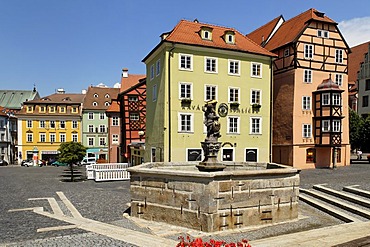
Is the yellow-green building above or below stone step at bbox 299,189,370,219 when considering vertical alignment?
above

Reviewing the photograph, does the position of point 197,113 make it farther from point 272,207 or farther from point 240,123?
point 272,207

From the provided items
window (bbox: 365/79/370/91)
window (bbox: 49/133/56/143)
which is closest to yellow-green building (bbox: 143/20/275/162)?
window (bbox: 365/79/370/91)

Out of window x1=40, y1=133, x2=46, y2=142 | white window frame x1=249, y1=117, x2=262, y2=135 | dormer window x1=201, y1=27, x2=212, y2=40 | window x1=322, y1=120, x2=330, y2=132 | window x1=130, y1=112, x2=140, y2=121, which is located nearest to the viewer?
dormer window x1=201, y1=27, x2=212, y2=40

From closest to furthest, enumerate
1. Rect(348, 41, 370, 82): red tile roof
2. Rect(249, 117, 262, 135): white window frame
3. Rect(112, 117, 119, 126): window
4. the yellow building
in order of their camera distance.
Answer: Rect(249, 117, 262, 135): white window frame → Rect(112, 117, 119, 126): window → the yellow building → Rect(348, 41, 370, 82): red tile roof

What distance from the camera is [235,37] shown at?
27328mm

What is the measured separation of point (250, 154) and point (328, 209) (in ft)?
47.8

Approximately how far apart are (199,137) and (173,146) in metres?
2.36

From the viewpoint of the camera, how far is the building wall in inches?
934

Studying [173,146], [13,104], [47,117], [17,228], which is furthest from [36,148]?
[17,228]

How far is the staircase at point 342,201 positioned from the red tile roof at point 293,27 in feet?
55.2

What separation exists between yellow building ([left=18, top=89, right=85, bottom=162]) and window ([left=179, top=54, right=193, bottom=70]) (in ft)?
112

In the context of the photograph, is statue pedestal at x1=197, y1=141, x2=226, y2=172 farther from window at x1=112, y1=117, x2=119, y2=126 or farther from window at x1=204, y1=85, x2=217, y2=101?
window at x1=112, y1=117, x2=119, y2=126

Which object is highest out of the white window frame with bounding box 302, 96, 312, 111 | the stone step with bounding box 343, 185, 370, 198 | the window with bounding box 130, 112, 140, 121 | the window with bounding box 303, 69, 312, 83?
the window with bounding box 303, 69, 312, 83

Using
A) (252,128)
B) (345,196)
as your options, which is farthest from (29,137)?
(345,196)
